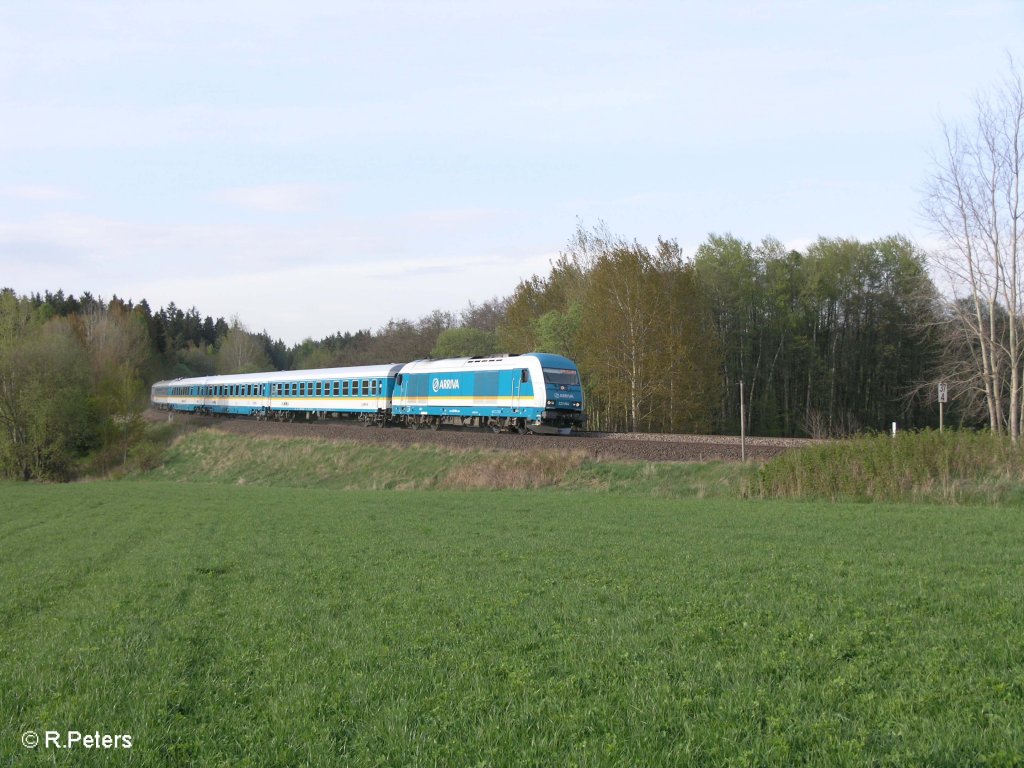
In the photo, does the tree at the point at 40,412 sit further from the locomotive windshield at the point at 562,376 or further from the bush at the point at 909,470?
the bush at the point at 909,470

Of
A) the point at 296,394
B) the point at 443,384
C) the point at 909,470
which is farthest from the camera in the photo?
the point at 296,394

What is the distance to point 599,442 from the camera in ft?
88.3

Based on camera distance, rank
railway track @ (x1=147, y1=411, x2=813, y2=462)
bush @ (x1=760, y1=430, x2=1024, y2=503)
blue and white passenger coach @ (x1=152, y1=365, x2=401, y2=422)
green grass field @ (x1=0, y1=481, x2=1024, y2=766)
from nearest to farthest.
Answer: green grass field @ (x1=0, y1=481, x2=1024, y2=766) < bush @ (x1=760, y1=430, x2=1024, y2=503) < railway track @ (x1=147, y1=411, x2=813, y2=462) < blue and white passenger coach @ (x1=152, y1=365, x2=401, y2=422)

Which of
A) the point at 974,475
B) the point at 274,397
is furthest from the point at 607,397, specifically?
the point at 974,475

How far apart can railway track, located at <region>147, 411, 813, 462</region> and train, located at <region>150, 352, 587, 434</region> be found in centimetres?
138

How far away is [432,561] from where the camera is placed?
39.1 ft

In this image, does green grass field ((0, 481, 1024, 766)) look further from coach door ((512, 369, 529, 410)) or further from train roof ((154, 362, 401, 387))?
train roof ((154, 362, 401, 387))

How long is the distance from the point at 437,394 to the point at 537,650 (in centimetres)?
3059

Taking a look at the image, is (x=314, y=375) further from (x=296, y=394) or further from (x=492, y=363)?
(x=492, y=363)

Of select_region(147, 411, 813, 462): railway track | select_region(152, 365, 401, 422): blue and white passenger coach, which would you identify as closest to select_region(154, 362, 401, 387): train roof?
select_region(152, 365, 401, 422): blue and white passenger coach

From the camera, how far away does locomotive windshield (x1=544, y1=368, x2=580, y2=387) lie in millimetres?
31594

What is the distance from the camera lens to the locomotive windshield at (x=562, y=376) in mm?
31594

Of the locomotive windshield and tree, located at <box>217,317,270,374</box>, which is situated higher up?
tree, located at <box>217,317,270,374</box>

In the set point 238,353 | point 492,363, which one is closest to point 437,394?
point 492,363
